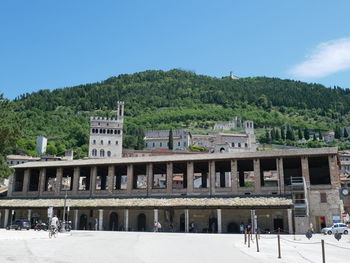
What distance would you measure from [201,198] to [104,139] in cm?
9224

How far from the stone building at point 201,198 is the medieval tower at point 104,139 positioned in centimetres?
7470

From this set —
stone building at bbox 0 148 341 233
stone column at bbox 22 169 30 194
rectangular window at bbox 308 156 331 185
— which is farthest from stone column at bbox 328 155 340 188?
stone column at bbox 22 169 30 194

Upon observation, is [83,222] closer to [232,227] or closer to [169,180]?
[169,180]

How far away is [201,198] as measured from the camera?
145 ft

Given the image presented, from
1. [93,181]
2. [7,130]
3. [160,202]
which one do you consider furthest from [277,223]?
[7,130]

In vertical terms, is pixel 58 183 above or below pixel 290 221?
above

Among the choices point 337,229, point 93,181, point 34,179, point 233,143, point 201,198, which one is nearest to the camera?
point 337,229

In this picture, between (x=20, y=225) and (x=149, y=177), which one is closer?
(x=20, y=225)

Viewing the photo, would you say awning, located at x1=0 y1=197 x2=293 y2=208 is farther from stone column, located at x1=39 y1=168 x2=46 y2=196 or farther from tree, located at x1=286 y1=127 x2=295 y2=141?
tree, located at x1=286 y1=127 x2=295 y2=141

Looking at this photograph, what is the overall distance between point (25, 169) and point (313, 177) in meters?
41.6

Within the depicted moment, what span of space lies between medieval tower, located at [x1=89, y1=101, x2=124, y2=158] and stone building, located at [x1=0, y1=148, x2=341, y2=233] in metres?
74.7

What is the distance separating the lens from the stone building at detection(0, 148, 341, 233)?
4059 cm

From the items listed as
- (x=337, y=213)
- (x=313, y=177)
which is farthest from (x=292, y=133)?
(x=337, y=213)

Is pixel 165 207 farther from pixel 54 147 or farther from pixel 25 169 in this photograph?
pixel 54 147
